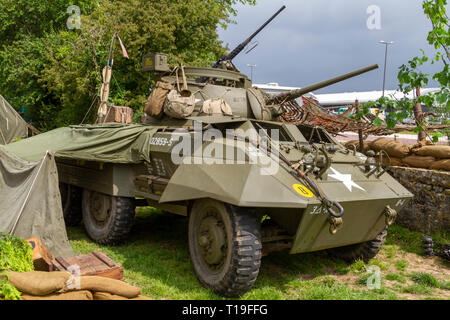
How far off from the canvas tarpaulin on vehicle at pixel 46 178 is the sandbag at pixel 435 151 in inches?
184

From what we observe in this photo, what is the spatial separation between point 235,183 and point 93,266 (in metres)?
1.84

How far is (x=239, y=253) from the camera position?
4344mm

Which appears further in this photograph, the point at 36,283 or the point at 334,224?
the point at 334,224

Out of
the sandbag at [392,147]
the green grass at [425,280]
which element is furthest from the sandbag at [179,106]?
the sandbag at [392,147]

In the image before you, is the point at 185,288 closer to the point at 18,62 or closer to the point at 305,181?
the point at 305,181

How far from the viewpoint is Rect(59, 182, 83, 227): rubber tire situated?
7.79 metres

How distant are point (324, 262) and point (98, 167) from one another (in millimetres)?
3684

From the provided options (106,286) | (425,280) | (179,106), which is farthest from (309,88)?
(106,286)

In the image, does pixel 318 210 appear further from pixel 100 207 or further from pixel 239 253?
pixel 100 207

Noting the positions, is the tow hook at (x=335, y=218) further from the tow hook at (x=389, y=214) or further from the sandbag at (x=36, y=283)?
the sandbag at (x=36, y=283)

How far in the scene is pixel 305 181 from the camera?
4551 millimetres

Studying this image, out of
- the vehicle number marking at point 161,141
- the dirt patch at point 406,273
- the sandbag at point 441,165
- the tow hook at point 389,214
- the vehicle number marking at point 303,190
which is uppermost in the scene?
the vehicle number marking at point 161,141

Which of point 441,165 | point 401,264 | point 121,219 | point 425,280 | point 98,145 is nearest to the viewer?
point 425,280

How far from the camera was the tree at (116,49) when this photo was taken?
15773mm
